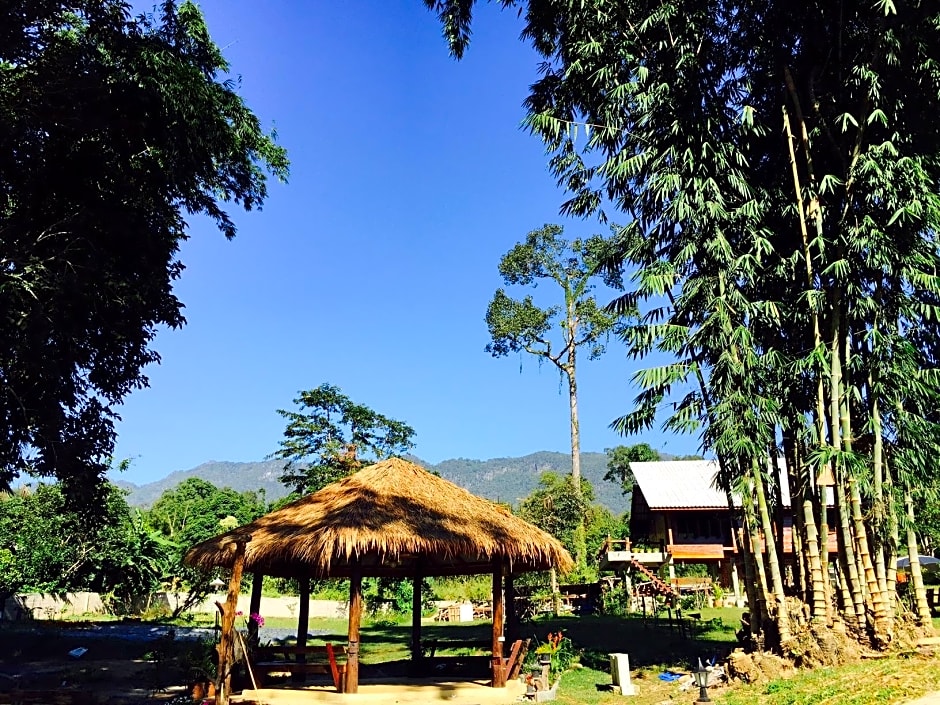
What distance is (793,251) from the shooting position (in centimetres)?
1149

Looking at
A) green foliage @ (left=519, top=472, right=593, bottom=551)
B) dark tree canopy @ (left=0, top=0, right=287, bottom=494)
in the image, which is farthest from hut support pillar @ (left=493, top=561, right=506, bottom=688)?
green foliage @ (left=519, top=472, right=593, bottom=551)

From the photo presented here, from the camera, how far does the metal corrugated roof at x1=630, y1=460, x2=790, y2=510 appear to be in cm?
2581

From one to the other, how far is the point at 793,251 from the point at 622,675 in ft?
24.2

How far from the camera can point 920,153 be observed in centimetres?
1093

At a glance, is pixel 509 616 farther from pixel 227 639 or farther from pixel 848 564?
pixel 848 564

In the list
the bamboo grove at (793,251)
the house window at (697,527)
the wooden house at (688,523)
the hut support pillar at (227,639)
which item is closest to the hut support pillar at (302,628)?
the hut support pillar at (227,639)

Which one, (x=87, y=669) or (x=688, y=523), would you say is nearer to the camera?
(x=87, y=669)

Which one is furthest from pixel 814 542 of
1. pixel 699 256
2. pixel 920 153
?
pixel 920 153

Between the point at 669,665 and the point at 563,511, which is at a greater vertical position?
the point at 563,511

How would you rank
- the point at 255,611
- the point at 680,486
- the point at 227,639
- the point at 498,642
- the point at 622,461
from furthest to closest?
the point at 622,461, the point at 680,486, the point at 255,611, the point at 498,642, the point at 227,639

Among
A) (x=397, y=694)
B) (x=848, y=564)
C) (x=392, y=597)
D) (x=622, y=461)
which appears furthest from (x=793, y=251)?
(x=622, y=461)

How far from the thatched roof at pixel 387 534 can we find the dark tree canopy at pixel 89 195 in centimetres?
372

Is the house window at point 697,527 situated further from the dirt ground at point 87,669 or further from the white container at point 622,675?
the dirt ground at point 87,669

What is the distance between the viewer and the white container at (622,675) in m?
10.2
